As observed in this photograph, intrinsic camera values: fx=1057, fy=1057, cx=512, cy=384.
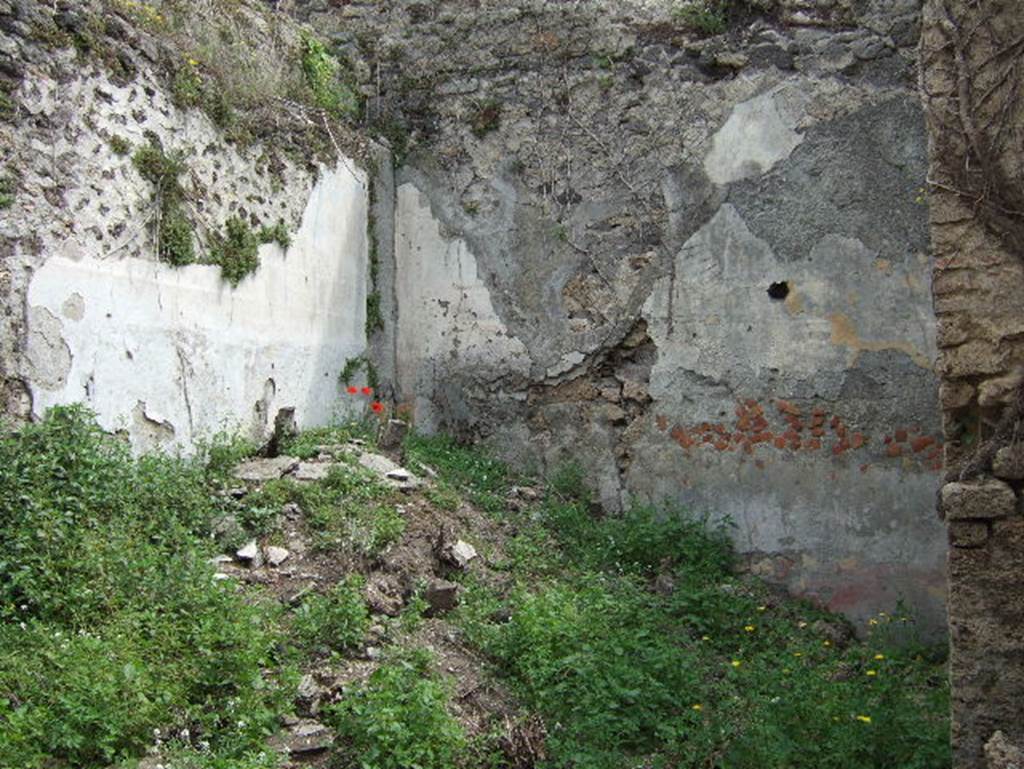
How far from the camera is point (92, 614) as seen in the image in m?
4.46

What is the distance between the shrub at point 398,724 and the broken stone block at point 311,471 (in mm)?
2045

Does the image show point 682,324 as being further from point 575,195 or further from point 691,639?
point 691,639

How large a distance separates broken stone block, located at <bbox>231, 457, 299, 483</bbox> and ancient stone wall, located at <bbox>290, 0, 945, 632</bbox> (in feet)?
6.49

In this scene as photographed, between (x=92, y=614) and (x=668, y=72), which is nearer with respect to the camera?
(x=92, y=614)

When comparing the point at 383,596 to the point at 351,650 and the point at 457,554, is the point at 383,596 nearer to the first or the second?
the point at 351,650

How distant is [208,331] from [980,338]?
14.2 ft

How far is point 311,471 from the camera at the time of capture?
20.9ft

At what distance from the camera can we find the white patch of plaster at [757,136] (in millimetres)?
7328

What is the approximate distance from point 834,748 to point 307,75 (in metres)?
6.01

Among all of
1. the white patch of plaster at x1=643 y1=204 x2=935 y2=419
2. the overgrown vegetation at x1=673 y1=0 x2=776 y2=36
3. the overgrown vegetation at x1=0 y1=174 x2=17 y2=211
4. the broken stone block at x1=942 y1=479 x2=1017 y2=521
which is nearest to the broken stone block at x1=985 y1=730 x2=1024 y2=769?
the broken stone block at x1=942 y1=479 x2=1017 y2=521

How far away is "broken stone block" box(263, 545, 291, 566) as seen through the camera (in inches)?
216

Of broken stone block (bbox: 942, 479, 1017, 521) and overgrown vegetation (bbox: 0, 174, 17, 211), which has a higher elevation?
overgrown vegetation (bbox: 0, 174, 17, 211)

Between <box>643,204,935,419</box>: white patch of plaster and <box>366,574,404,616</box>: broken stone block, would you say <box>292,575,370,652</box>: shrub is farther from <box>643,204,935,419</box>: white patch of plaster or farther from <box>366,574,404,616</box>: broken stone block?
<box>643,204,935,419</box>: white patch of plaster

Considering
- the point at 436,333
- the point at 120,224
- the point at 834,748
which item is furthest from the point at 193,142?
the point at 834,748
